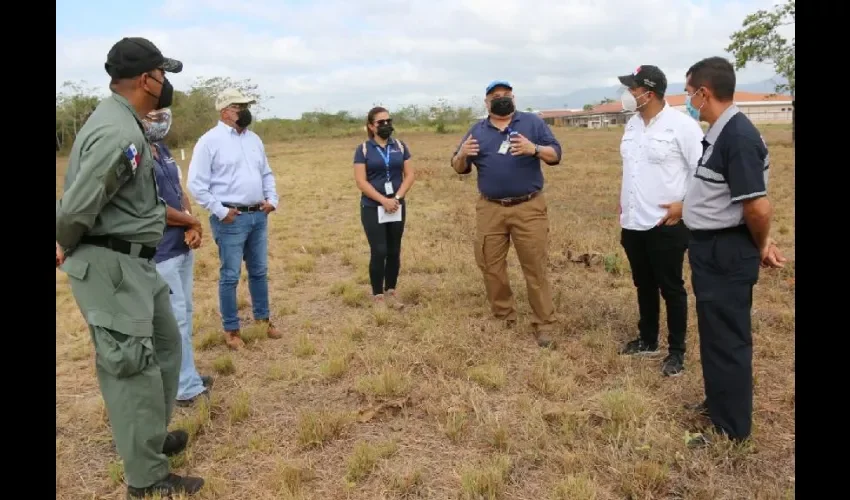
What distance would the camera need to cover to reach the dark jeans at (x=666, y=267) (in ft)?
13.2

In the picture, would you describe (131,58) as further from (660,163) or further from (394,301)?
(394,301)

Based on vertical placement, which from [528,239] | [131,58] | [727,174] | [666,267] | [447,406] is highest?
[131,58]

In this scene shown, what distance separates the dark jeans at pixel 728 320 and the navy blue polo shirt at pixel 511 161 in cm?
181

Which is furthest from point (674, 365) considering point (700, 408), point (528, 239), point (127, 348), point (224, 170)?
point (224, 170)

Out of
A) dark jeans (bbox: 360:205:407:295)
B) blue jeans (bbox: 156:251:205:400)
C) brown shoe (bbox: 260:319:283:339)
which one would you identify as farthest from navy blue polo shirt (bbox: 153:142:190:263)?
dark jeans (bbox: 360:205:407:295)

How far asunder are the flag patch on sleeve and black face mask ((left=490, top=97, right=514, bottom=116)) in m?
2.87

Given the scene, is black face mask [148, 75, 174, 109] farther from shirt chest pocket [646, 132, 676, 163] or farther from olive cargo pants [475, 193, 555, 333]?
shirt chest pocket [646, 132, 676, 163]

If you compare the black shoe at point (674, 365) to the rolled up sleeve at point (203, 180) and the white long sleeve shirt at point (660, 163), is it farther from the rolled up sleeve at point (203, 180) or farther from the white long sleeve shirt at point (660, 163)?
the rolled up sleeve at point (203, 180)

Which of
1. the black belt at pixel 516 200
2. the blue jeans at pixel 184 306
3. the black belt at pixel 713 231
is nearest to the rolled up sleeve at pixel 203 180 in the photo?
the blue jeans at pixel 184 306

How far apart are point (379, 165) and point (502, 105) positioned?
1.46 m

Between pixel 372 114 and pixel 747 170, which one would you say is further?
pixel 372 114

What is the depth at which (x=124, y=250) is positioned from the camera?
2658 millimetres

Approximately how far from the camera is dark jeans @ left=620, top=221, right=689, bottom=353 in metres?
4.03
